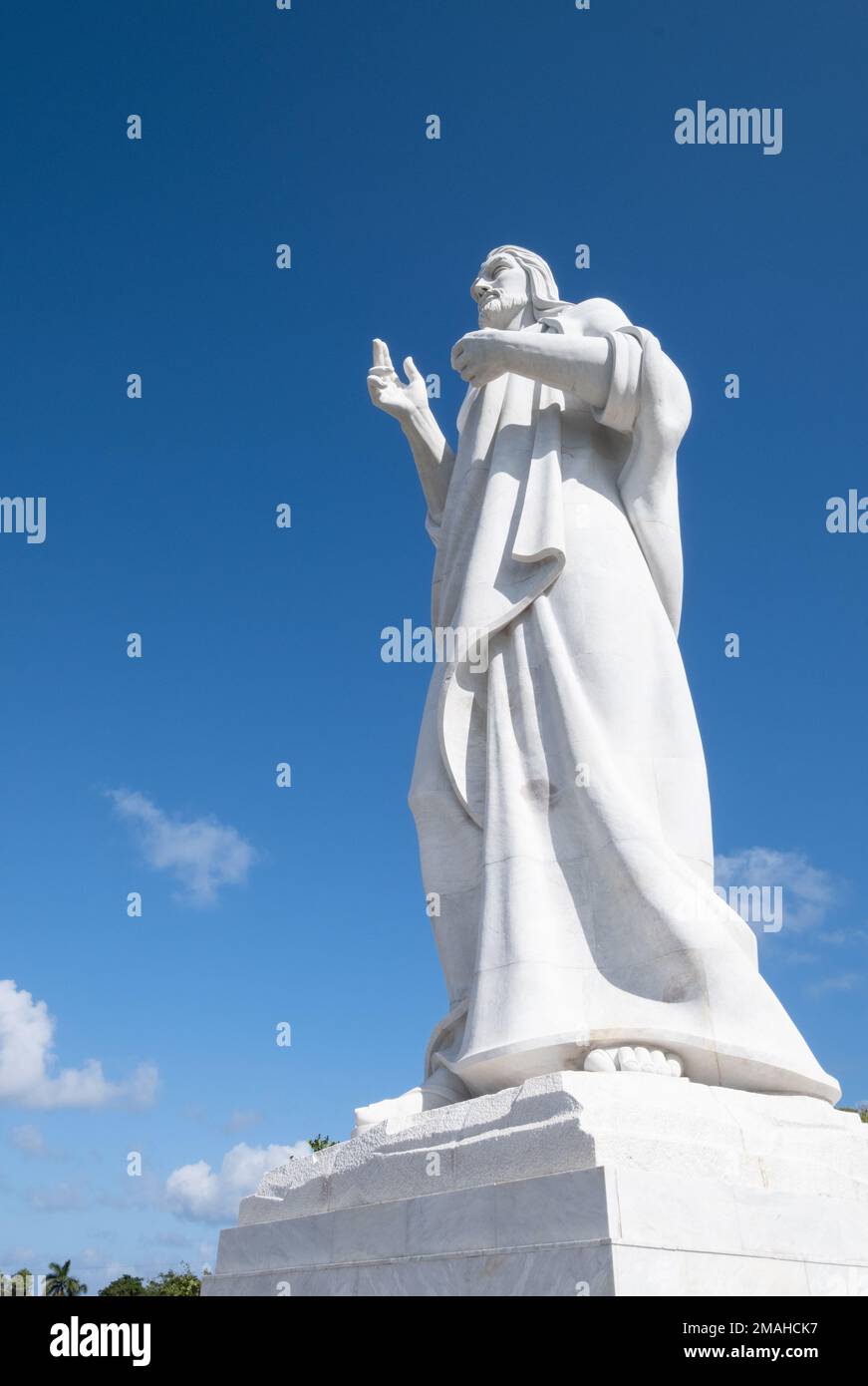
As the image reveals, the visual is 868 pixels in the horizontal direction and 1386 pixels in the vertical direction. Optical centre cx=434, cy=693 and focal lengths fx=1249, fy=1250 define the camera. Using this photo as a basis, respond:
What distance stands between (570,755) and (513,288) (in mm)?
4002

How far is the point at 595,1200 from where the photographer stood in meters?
→ 4.91

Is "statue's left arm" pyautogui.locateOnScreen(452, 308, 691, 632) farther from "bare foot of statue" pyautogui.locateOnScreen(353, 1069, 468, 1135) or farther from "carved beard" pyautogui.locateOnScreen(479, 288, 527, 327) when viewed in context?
"bare foot of statue" pyautogui.locateOnScreen(353, 1069, 468, 1135)

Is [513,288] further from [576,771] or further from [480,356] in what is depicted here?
[576,771]

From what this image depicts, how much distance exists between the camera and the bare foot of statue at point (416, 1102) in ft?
22.1

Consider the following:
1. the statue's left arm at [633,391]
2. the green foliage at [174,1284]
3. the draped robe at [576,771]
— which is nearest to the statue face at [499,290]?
the draped robe at [576,771]

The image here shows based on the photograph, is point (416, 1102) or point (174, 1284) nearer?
point (416, 1102)

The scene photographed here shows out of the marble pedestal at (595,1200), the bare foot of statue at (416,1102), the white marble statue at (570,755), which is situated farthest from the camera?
the bare foot of statue at (416,1102)

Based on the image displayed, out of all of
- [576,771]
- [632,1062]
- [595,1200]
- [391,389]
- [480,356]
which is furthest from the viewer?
[391,389]

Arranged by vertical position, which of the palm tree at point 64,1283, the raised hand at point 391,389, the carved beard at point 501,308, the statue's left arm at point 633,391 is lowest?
the palm tree at point 64,1283

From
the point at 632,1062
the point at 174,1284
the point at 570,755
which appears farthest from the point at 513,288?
the point at 174,1284

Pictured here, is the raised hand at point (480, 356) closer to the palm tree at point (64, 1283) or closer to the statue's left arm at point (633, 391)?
the statue's left arm at point (633, 391)

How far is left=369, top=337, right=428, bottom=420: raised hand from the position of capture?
9453 mm

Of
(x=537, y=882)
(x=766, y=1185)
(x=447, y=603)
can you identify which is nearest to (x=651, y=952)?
(x=537, y=882)

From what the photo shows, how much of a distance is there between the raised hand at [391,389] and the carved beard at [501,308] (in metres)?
0.73
